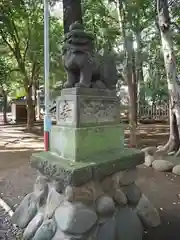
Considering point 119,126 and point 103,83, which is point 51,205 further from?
point 103,83

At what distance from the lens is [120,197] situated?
2412mm

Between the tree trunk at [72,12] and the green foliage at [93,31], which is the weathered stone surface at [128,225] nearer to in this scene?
the tree trunk at [72,12]

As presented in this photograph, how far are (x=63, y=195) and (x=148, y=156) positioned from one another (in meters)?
3.65

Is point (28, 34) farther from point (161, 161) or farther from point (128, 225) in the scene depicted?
point (128, 225)

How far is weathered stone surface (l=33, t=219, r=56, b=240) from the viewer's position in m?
2.18

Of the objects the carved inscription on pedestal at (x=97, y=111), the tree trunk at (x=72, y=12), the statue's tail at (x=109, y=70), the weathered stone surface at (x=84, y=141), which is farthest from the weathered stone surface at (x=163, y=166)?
the tree trunk at (x=72, y=12)

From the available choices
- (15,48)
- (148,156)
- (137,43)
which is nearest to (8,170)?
(148,156)

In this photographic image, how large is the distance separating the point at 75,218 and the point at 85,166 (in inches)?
17.0

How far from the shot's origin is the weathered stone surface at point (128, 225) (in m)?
2.32

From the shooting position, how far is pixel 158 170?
4992mm

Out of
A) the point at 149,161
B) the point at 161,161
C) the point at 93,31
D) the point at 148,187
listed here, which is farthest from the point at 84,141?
the point at 93,31

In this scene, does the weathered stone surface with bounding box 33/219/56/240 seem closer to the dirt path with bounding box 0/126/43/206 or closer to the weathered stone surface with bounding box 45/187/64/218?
the weathered stone surface with bounding box 45/187/64/218

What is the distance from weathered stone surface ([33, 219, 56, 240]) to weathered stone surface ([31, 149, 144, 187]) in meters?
0.38

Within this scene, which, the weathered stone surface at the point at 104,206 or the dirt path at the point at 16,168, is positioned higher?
the weathered stone surface at the point at 104,206
